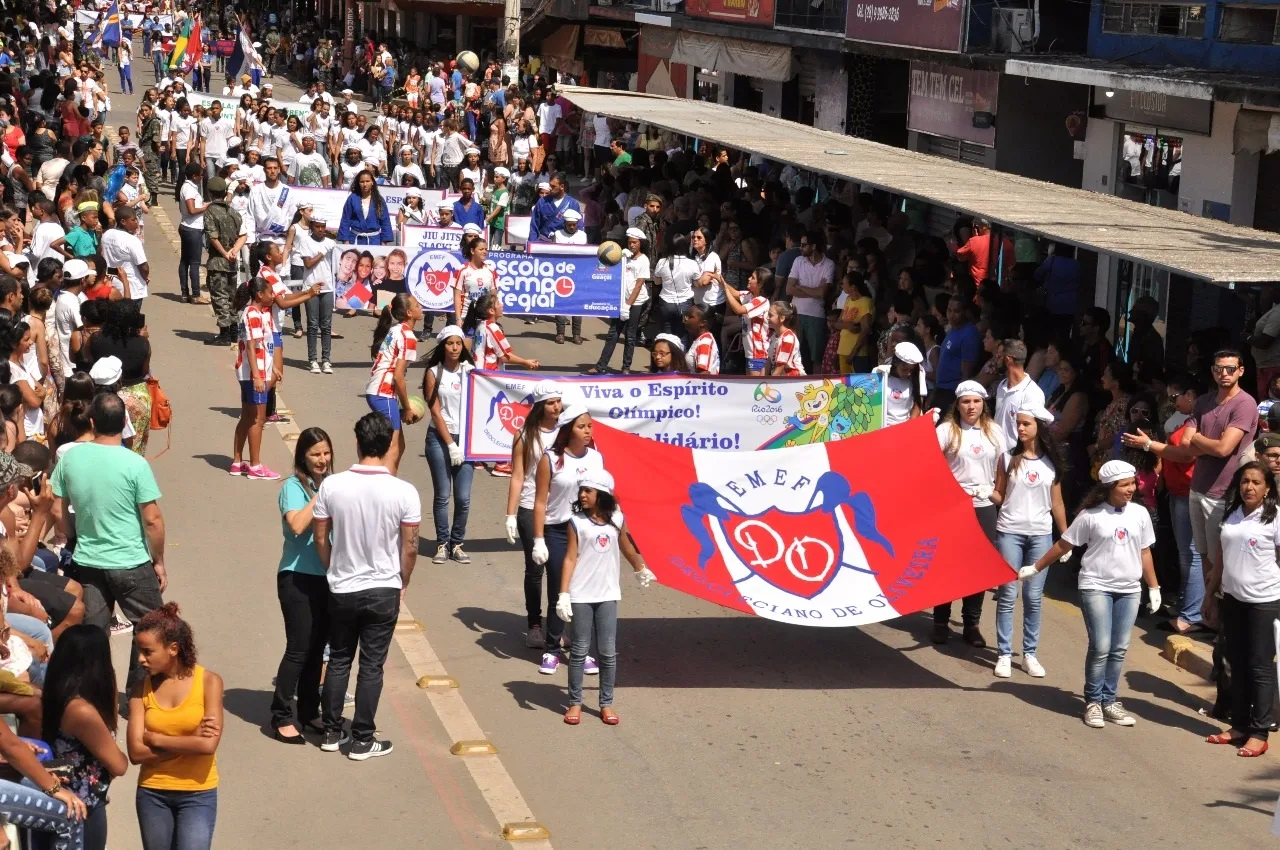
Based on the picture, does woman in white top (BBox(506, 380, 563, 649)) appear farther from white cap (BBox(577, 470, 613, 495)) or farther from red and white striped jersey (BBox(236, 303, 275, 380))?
red and white striped jersey (BBox(236, 303, 275, 380))

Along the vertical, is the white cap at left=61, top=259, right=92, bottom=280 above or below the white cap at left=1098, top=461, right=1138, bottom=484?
above

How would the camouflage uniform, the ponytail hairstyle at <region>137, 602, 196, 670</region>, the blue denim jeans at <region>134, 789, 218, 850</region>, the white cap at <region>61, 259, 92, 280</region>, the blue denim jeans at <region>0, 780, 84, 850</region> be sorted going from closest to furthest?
the blue denim jeans at <region>0, 780, 84, 850</region>
the ponytail hairstyle at <region>137, 602, 196, 670</region>
the blue denim jeans at <region>134, 789, 218, 850</region>
the white cap at <region>61, 259, 92, 280</region>
the camouflage uniform

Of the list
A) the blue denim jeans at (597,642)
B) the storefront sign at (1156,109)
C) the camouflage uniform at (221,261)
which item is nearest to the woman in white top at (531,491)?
the blue denim jeans at (597,642)

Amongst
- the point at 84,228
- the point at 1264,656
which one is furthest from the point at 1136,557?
the point at 84,228

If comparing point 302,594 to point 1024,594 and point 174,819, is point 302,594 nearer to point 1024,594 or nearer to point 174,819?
point 174,819

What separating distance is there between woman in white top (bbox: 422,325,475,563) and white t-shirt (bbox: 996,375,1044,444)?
376 cm

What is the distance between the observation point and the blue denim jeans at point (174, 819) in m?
6.68

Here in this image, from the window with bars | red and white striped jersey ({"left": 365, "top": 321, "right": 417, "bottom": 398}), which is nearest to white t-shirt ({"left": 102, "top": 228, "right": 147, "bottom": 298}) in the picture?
red and white striped jersey ({"left": 365, "top": 321, "right": 417, "bottom": 398})

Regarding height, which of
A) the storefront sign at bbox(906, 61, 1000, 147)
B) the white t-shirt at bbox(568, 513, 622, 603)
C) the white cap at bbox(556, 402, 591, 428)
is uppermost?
Result: the storefront sign at bbox(906, 61, 1000, 147)

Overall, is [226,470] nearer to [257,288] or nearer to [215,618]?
[257,288]

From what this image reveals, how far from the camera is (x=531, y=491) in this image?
10.5 meters

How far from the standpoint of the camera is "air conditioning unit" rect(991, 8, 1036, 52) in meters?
22.8

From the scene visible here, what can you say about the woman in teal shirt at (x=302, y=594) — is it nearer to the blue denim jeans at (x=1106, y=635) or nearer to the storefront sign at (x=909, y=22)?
the blue denim jeans at (x=1106, y=635)

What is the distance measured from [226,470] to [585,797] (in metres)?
7.21
